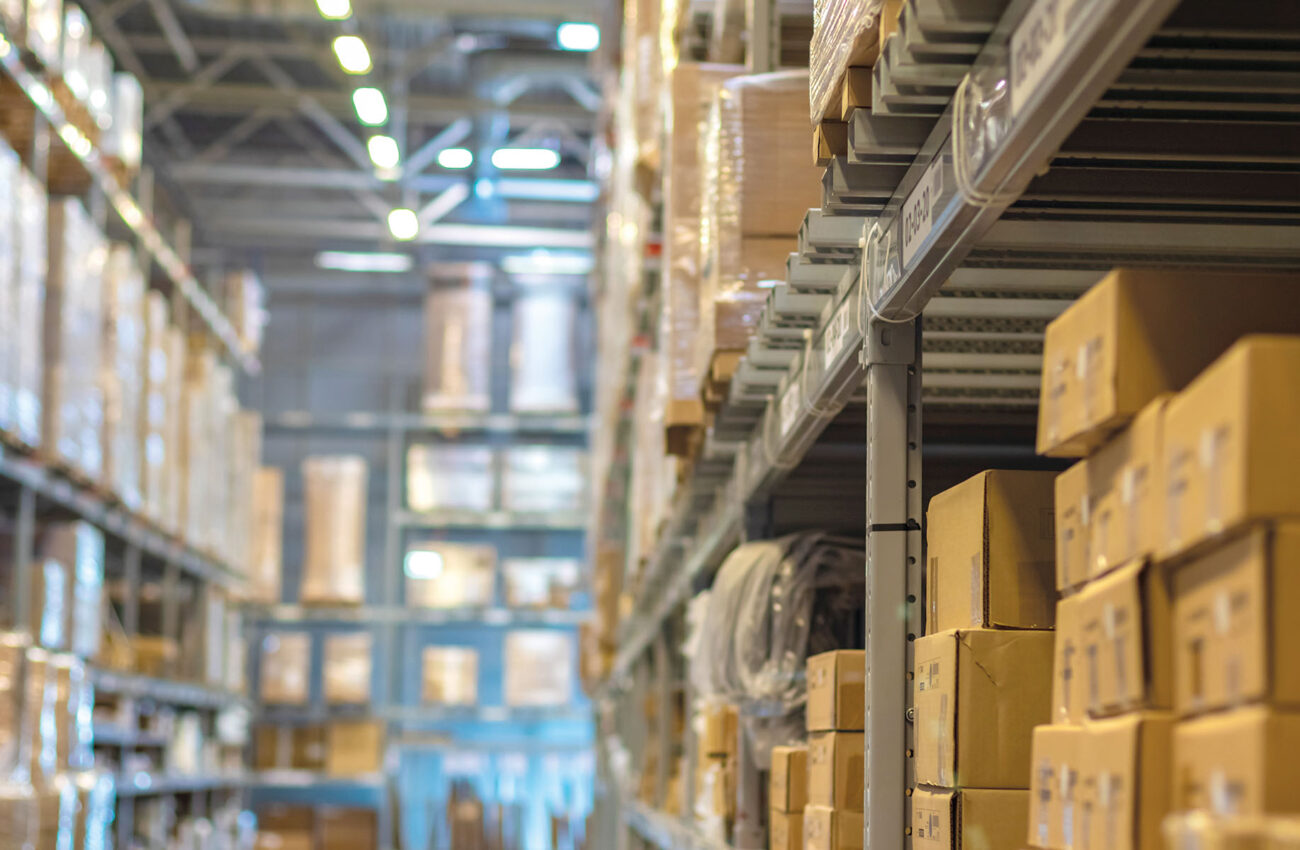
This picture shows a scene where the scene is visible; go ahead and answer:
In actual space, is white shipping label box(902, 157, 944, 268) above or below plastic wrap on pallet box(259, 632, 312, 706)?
above

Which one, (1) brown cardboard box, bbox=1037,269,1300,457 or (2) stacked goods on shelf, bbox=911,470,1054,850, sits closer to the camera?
(1) brown cardboard box, bbox=1037,269,1300,457

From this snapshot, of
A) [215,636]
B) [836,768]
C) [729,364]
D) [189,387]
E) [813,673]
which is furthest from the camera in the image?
[215,636]

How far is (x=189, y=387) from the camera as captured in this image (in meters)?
11.2

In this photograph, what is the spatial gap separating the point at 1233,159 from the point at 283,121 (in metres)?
12.7

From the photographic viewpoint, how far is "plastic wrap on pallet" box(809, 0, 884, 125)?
2.09 m

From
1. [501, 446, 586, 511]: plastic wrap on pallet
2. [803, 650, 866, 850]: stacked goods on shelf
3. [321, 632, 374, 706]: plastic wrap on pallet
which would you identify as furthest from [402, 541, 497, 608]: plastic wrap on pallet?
[803, 650, 866, 850]: stacked goods on shelf

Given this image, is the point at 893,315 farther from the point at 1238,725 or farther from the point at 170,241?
the point at 170,241

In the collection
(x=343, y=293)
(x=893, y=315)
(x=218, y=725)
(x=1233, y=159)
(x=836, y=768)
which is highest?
(x=343, y=293)

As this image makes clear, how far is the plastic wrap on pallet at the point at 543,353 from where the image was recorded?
1468 cm

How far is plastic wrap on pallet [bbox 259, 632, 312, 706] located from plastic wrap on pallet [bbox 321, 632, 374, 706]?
0.24m

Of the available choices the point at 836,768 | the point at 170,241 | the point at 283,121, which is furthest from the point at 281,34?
the point at 836,768

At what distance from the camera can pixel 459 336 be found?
14.5m

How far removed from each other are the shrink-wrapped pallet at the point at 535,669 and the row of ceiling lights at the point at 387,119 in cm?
394

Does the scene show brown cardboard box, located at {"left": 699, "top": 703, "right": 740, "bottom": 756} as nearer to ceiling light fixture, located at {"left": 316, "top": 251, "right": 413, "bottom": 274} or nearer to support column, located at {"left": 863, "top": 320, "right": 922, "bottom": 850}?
support column, located at {"left": 863, "top": 320, "right": 922, "bottom": 850}
